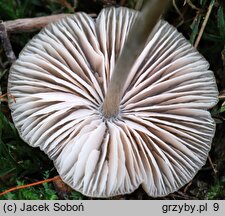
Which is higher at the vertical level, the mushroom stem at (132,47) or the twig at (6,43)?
the mushroom stem at (132,47)

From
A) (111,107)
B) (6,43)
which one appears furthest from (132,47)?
(6,43)

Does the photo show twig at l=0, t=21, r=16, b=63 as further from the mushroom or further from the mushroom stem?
the mushroom stem

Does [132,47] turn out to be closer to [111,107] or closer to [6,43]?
[111,107]

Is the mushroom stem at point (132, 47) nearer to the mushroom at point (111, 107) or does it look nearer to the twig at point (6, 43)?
the mushroom at point (111, 107)

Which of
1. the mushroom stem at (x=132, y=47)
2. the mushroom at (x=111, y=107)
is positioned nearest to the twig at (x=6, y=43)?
the mushroom at (x=111, y=107)

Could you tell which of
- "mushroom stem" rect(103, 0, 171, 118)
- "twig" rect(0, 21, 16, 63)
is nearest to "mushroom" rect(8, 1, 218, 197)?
"mushroom stem" rect(103, 0, 171, 118)
